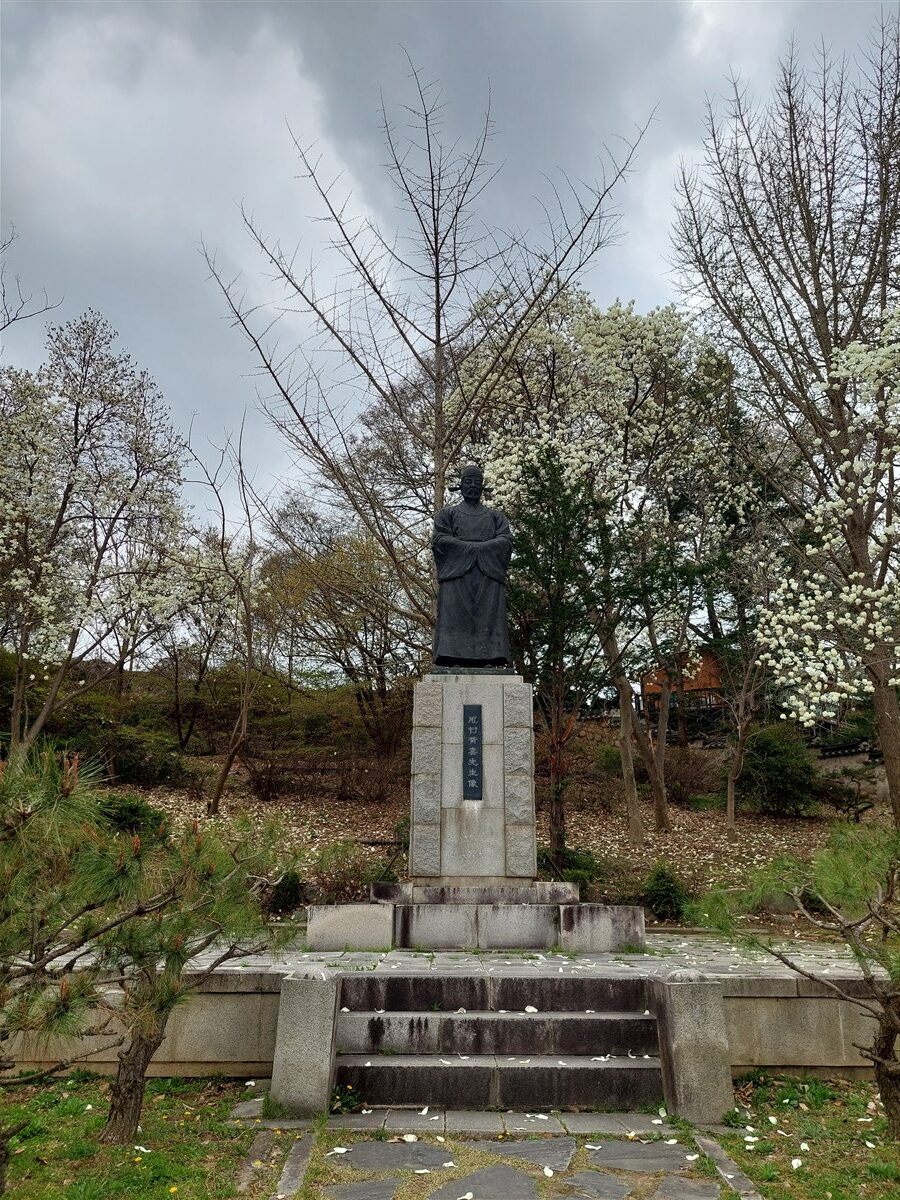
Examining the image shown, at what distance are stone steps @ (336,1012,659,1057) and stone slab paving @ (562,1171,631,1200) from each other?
49.0 inches

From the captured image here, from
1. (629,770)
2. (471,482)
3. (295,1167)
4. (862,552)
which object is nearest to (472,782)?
(471,482)

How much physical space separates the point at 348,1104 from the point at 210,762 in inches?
487

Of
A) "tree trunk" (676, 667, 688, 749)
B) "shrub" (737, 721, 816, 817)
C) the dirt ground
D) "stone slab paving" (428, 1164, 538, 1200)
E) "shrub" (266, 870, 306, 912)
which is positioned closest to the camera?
"stone slab paving" (428, 1164, 538, 1200)

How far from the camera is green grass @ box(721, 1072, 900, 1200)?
368 centimetres

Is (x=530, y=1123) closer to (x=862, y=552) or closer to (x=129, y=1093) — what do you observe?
(x=129, y=1093)

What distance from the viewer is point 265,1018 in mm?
5113

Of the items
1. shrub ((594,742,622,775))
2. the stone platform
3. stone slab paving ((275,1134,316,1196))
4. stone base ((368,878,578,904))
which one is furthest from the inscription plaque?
shrub ((594,742,622,775))

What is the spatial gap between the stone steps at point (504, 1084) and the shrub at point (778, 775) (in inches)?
474

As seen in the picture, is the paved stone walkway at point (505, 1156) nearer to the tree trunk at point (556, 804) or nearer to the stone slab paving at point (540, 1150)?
the stone slab paving at point (540, 1150)

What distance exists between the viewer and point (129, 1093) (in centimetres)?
401

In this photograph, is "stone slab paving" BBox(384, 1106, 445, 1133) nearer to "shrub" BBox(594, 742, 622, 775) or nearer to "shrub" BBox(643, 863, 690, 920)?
"shrub" BBox(643, 863, 690, 920)

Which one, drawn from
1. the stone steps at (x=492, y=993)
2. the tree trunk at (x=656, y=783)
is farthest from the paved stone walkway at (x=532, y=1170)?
the tree trunk at (x=656, y=783)

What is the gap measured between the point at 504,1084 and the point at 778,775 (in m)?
12.7

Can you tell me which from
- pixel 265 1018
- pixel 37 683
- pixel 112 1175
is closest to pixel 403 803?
pixel 37 683
